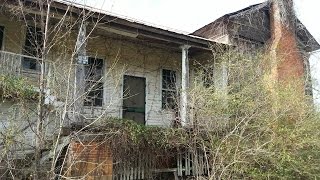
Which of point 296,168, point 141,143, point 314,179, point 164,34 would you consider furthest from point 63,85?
point 314,179

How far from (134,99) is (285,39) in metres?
7.63

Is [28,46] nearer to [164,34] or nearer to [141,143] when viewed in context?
[164,34]

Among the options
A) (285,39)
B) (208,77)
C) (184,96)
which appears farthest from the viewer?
(285,39)

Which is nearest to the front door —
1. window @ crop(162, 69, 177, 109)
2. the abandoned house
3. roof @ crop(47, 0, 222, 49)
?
the abandoned house

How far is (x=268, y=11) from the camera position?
58.7 ft

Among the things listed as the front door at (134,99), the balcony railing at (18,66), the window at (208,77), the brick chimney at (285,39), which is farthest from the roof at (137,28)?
the brick chimney at (285,39)

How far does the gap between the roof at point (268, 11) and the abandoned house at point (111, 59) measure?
5 centimetres

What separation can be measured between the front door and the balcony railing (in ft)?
11.3

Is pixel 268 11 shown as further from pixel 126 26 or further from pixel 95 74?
pixel 95 74

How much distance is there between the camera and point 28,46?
12.3 meters

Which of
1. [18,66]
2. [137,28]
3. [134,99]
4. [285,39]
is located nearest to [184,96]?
[137,28]

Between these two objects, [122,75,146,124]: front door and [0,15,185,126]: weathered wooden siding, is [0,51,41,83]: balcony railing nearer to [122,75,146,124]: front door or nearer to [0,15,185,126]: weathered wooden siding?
[0,15,185,126]: weathered wooden siding

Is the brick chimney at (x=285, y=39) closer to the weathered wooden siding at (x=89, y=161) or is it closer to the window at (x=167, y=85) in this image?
the window at (x=167, y=85)

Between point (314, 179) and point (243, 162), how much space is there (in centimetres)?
220
